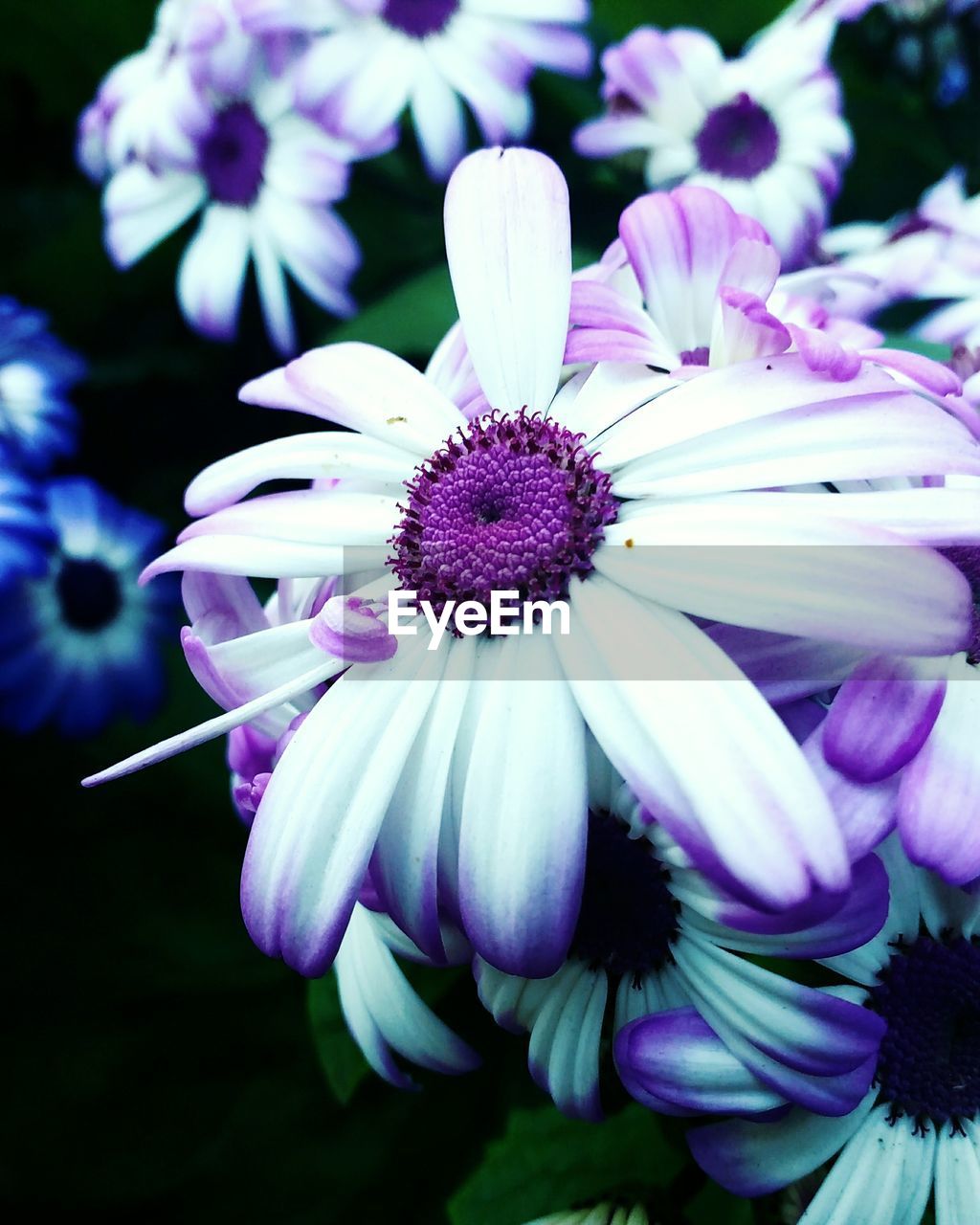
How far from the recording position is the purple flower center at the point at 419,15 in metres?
0.65

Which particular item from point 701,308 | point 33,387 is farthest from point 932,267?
point 33,387

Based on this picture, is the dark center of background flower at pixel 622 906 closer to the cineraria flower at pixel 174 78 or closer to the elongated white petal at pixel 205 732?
the elongated white petal at pixel 205 732

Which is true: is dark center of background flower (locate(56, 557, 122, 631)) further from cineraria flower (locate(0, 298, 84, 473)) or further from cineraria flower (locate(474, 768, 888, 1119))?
cineraria flower (locate(474, 768, 888, 1119))

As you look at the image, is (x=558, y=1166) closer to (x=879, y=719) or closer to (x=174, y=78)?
(x=879, y=719)

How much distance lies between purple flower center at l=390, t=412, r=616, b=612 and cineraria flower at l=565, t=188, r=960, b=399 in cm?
3

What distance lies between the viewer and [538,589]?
32cm

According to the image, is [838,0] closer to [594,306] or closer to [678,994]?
[594,306]

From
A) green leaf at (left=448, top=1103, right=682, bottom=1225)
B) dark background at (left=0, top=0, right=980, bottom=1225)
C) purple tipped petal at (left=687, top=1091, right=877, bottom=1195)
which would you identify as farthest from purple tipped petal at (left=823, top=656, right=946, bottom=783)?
dark background at (left=0, top=0, right=980, bottom=1225)

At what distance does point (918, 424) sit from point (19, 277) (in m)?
0.71

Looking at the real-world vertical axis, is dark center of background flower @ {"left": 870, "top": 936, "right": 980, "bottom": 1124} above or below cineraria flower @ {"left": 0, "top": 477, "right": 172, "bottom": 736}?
below

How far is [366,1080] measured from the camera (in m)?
0.65

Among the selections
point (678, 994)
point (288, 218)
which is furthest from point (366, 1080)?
point (288, 218)

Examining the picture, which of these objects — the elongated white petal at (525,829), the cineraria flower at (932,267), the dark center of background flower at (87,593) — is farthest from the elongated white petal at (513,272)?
the dark center of background flower at (87,593)

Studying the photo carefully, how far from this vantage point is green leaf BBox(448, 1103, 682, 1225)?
0.44 metres
